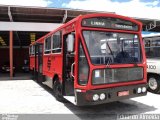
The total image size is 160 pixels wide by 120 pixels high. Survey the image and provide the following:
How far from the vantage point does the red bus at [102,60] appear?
251 inches

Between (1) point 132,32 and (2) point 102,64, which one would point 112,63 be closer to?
(2) point 102,64

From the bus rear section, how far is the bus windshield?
8.58 ft

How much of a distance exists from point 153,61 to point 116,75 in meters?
3.85

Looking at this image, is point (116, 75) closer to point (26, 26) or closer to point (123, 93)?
point (123, 93)

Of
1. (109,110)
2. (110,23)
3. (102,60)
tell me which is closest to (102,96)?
(102,60)

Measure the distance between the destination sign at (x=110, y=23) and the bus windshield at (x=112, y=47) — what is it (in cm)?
19

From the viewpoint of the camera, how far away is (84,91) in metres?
6.28

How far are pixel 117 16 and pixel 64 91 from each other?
281 centimetres

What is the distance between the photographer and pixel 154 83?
1013 centimetres

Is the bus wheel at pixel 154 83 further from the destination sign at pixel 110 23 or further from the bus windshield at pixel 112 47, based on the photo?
the destination sign at pixel 110 23

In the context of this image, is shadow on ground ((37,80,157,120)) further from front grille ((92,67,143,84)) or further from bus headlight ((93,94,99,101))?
front grille ((92,67,143,84))

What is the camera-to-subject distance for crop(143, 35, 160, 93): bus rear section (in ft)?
32.2

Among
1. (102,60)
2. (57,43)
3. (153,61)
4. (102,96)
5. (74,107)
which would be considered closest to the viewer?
(102,96)

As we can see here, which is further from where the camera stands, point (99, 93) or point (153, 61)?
point (153, 61)
